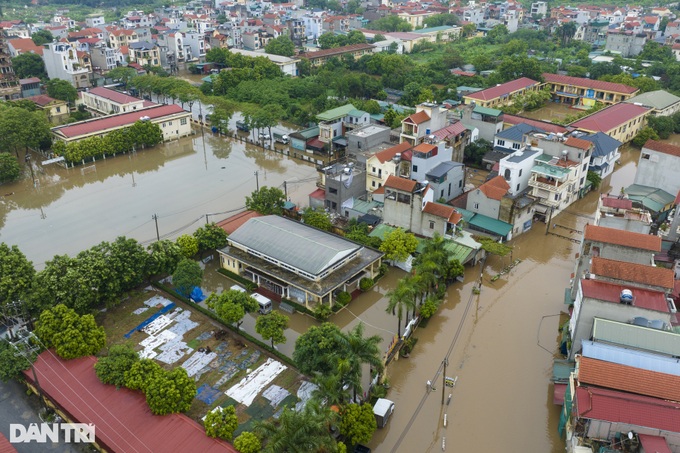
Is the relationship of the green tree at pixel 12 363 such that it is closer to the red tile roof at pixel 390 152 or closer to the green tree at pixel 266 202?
the green tree at pixel 266 202

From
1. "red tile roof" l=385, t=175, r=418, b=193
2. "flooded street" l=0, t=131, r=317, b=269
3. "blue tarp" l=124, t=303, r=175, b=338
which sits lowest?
"blue tarp" l=124, t=303, r=175, b=338

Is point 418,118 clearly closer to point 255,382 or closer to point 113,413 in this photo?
point 255,382

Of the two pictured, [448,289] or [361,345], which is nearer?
[361,345]

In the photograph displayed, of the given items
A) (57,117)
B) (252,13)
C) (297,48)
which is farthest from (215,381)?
(252,13)

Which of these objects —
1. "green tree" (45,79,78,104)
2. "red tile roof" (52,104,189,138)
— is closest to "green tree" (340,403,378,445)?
"red tile roof" (52,104,189,138)

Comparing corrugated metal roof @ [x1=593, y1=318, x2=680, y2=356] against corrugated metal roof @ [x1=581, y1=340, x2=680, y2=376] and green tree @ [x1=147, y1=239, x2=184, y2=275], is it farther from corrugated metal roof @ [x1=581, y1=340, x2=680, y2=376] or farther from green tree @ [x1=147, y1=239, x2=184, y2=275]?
green tree @ [x1=147, y1=239, x2=184, y2=275]

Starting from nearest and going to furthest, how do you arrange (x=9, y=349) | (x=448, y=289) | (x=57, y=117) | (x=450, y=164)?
(x=9, y=349)
(x=448, y=289)
(x=450, y=164)
(x=57, y=117)

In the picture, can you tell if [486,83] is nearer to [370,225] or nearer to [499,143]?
[499,143]
